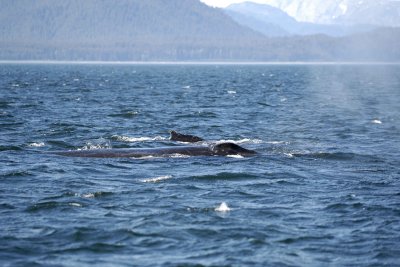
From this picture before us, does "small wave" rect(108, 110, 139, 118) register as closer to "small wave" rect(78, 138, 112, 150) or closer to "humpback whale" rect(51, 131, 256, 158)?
"small wave" rect(78, 138, 112, 150)

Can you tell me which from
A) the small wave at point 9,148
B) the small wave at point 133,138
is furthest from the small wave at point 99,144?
the small wave at point 9,148

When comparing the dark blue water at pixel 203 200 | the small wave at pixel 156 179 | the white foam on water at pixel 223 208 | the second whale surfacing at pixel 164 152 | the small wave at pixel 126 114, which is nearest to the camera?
the dark blue water at pixel 203 200

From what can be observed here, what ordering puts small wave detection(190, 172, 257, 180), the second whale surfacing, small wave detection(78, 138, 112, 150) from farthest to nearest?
small wave detection(78, 138, 112, 150)
the second whale surfacing
small wave detection(190, 172, 257, 180)

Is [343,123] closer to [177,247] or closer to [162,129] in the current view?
[162,129]

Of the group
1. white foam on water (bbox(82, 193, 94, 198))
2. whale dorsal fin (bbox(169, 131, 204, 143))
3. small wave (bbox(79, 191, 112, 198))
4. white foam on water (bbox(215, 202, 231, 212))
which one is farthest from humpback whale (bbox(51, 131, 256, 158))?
white foam on water (bbox(215, 202, 231, 212))

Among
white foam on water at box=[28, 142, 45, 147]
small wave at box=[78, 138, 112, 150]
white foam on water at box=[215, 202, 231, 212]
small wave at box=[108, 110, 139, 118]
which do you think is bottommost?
small wave at box=[108, 110, 139, 118]

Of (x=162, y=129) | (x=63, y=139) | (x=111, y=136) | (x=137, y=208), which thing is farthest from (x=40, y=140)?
(x=137, y=208)

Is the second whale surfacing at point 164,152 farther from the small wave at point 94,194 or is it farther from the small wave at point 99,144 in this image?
the small wave at point 94,194

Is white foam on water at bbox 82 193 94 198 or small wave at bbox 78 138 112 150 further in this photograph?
small wave at bbox 78 138 112 150

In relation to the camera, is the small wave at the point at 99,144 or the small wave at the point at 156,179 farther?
the small wave at the point at 99,144

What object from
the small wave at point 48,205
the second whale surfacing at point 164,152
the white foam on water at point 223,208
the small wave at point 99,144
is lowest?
the small wave at point 99,144

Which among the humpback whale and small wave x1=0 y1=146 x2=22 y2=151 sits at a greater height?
the humpback whale

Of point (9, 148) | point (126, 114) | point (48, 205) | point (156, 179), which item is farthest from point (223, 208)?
point (126, 114)

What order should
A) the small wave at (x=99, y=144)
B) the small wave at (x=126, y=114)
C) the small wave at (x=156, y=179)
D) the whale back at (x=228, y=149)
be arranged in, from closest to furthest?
the small wave at (x=156, y=179) → the whale back at (x=228, y=149) → the small wave at (x=99, y=144) → the small wave at (x=126, y=114)
